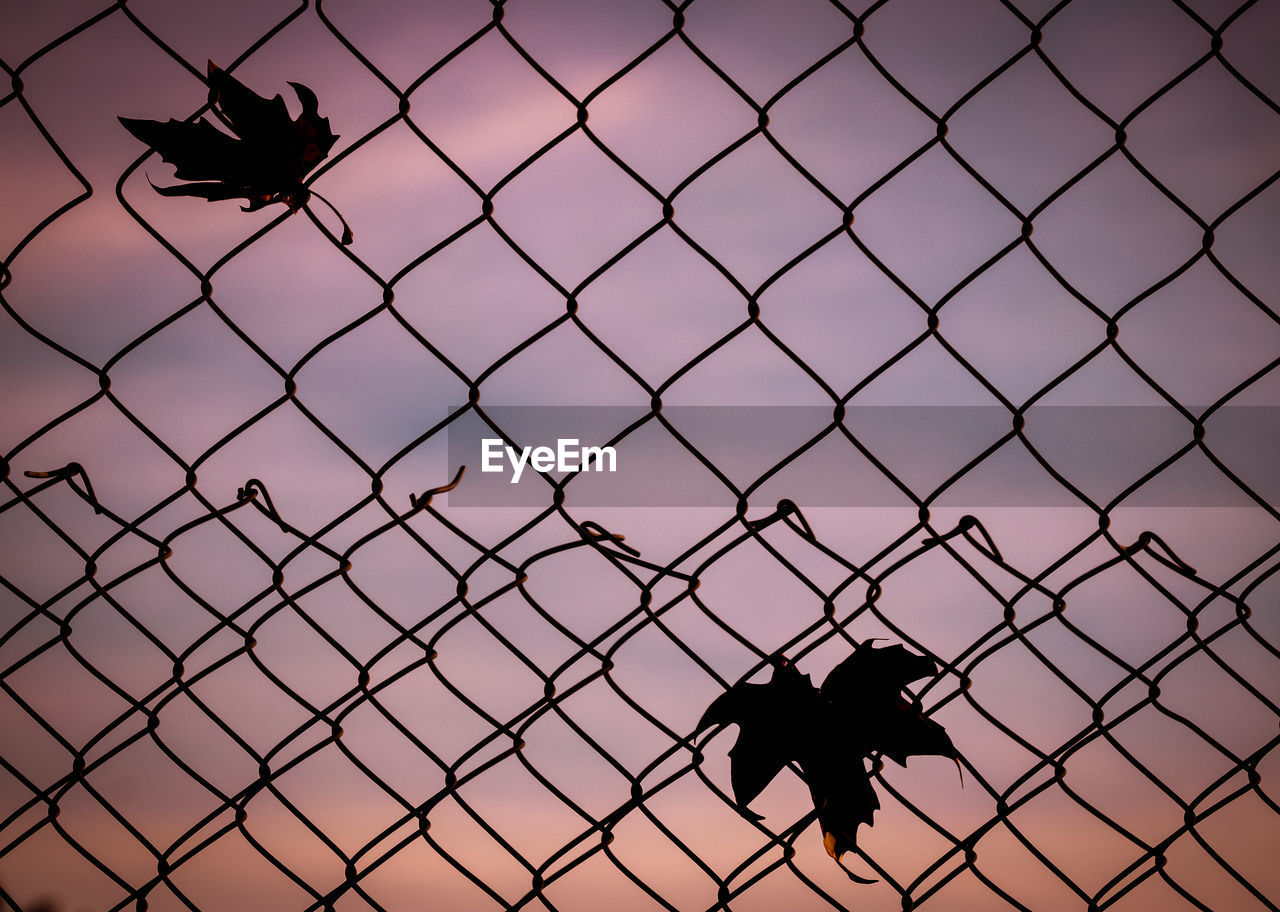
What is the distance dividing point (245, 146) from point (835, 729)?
1.11m

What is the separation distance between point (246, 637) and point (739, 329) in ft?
2.63

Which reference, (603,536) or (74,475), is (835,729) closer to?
(603,536)

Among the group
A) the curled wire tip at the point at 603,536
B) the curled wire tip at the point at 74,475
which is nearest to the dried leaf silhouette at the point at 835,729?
the curled wire tip at the point at 603,536

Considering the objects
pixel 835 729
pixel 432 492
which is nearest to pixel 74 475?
pixel 432 492

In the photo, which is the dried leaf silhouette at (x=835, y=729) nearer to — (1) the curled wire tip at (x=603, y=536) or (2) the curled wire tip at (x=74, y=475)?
(1) the curled wire tip at (x=603, y=536)

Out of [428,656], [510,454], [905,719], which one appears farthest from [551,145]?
[905,719]

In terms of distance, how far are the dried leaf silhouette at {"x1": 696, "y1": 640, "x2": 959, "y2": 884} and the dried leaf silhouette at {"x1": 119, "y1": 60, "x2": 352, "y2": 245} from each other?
824 mm

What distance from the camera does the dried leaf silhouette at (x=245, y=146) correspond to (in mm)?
1105

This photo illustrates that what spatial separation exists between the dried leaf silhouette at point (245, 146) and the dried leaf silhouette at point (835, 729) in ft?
2.70

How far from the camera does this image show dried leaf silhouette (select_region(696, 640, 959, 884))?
1.12 metres

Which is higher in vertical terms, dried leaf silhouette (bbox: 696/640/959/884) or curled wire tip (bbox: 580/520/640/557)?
curled wire tip (bbox: 580/520/640/557)

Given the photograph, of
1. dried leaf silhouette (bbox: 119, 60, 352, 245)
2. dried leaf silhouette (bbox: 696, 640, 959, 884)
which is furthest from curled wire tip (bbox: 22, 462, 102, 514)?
dried leaf silhouette (bbox: 696, 640, 959, 884)

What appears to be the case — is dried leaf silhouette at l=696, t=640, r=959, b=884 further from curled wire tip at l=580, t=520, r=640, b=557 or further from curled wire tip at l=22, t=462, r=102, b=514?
curled wire tip at l=22, t=462, r=102, b=514

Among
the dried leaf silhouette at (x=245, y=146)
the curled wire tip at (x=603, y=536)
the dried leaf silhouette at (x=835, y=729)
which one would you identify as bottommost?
the dried leaf silhouette at (x=835, y=729)
